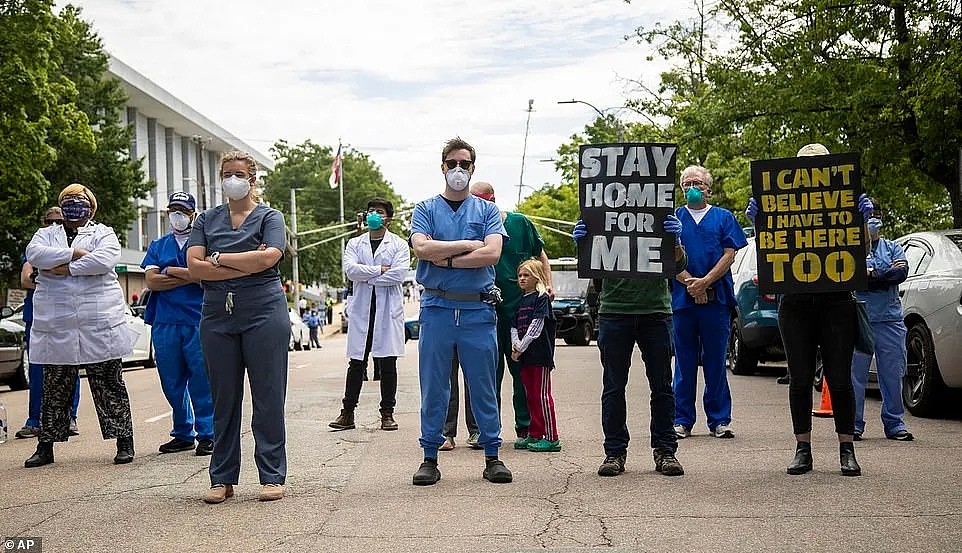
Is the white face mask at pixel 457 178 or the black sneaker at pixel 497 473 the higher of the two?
the white face mask at pixel 457 178

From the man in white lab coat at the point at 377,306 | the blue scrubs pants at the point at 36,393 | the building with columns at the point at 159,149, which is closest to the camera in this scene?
the blue scrubs pants at the point at 36,393

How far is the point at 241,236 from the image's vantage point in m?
7.66

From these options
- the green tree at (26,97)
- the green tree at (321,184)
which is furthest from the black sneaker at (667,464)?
the green tree at (321,184)

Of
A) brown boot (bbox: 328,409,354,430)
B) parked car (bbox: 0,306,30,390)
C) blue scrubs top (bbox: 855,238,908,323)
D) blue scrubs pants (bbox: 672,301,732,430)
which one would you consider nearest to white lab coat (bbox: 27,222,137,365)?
brown boot (bbox: 328,409,354,430)

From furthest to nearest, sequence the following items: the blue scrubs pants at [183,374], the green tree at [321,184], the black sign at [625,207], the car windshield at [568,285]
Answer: the green tree at [321,184] → the car windshield at [568,285] → the blue scrubs pants at [183,374] → the black sign at [625,207]

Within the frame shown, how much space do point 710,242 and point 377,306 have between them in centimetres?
337

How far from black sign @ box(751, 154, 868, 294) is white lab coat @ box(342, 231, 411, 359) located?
13.3ft

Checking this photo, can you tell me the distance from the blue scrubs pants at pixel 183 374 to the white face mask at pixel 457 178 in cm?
269

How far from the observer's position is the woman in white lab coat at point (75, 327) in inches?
369

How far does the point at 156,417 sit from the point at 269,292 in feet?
20.5

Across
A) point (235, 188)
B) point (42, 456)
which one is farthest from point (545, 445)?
point (42, 456)

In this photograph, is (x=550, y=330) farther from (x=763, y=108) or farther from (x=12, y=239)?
(x=12, y=239)

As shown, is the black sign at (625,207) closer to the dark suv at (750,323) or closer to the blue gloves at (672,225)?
the blue gloves at (672,225)

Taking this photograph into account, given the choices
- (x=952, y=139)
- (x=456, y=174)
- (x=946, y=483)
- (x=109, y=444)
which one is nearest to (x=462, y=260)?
(x=456, y=174)
